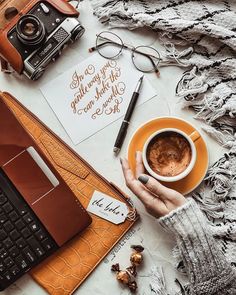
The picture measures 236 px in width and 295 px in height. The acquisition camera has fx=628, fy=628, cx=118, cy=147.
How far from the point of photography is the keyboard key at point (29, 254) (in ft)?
3.92

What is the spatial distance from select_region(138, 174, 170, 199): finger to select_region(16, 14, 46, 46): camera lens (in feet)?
1.11

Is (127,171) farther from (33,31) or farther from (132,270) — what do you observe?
(33,31)

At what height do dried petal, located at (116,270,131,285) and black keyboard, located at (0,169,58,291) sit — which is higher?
black keyboard, located at (0,169,58,291)

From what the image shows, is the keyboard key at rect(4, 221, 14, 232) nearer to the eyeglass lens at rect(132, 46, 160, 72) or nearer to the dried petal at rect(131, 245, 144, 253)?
the dried petal at rect(131, 245, 144, 253)

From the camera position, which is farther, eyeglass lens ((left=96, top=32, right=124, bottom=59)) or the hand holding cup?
eyeglass lens ((left=96, top=32, right=124, bottom=59))

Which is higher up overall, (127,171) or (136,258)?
(127,171)

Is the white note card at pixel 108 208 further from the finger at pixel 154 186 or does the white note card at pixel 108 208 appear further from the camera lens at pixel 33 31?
the camera lens at pixel 33 31

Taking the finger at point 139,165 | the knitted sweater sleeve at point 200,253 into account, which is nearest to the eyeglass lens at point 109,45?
the finger at point 139,165

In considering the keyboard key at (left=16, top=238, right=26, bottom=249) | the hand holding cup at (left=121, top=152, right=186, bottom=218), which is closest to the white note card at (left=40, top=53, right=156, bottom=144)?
the hand holding cup at (left=121, top=152, right=186, bottom=218)

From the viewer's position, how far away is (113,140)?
49.4 inches

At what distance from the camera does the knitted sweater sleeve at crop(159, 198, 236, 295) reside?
46.0 inches

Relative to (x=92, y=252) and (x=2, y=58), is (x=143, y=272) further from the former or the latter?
(x=2, y=58)

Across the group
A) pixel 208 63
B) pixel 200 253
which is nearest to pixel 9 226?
pixel 200 253

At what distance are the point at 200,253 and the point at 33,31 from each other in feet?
1.77
